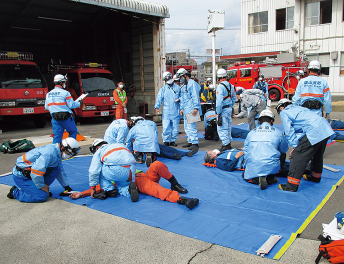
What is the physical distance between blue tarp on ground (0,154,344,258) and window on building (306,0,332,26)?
2094 cm

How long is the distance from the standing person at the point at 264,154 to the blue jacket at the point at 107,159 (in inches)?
75.9

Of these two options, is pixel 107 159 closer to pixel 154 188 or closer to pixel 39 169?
pixel 154 188

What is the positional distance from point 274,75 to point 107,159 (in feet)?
56.9

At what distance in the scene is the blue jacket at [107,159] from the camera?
4500 mm

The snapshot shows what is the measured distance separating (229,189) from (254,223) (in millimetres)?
1285

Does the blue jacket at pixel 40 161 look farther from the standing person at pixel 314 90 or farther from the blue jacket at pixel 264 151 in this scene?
the standing person at pixel 314 90

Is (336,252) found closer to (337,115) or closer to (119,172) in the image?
(119,172)

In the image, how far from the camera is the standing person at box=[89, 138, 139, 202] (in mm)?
4512

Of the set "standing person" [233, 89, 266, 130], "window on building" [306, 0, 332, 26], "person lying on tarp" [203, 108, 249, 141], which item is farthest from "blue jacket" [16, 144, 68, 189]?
"window on building" [306, 0, 332, 26]

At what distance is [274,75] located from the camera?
1972cm

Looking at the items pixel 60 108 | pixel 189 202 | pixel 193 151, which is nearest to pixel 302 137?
pixel 189 202

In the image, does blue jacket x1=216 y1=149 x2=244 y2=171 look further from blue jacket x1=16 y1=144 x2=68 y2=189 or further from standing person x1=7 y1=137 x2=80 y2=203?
blue jacket x1=16 y1=144 x2=68 y2=189

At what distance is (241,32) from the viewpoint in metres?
26.9

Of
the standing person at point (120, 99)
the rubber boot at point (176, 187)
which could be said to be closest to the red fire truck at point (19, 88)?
the standing person at point (120, 99)
